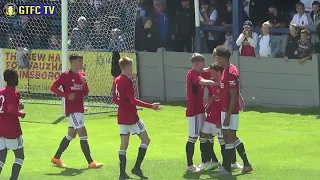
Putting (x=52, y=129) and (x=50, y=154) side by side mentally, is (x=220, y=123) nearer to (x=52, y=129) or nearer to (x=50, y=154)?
(x=50, y=154)

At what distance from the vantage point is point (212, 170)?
45.9 feet

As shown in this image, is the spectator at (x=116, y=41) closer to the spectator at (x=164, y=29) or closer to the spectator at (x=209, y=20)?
the spectator at (x=164, y=29)

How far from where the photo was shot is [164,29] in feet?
82.1

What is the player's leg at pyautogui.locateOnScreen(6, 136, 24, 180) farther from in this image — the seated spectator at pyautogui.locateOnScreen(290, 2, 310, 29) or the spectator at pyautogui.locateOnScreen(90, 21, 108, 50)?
the seated spectator at pyautogui.locateOnScreen(290, 2, 310, 29)

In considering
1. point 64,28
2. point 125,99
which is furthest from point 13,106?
point 64,28

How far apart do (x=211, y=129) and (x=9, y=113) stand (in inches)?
126

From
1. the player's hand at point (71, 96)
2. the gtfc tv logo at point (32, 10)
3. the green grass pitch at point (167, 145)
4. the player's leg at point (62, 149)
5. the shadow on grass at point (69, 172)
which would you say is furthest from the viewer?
the gtfc tv logo at point (32, 10)

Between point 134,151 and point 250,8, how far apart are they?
9.33 meters

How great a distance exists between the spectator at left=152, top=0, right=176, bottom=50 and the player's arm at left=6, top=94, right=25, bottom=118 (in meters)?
12.6

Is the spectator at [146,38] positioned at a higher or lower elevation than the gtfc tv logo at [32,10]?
lower

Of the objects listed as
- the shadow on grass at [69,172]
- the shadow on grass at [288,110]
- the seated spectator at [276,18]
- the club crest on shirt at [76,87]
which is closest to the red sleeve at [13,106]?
the shadow on grass at [69,172]

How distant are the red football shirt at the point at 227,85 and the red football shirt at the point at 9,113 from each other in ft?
9.97

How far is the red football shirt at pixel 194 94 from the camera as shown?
44.5ft

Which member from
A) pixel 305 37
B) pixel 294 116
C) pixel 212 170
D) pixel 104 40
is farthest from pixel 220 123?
pixel 104 40
